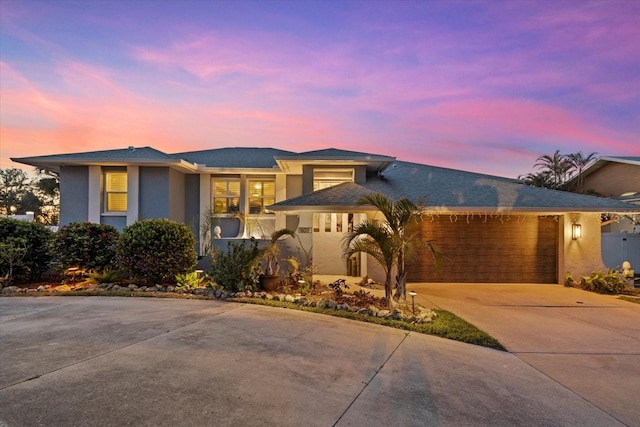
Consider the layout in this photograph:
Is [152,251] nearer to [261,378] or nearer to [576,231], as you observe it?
[261,378]

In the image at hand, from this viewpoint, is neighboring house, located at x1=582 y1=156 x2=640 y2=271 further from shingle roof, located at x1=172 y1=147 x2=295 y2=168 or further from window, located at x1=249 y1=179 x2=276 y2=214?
shingle roof, located at x1=172 y1=147 x2=295 y2=168

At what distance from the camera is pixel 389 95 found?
14.6 metres

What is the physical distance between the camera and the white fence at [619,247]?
13.3m

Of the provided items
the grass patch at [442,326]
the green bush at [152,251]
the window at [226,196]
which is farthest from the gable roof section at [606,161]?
the green bush at [152,251]

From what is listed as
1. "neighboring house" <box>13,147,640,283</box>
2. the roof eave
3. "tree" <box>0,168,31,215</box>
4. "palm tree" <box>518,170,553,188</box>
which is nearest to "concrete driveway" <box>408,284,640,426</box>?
"neighboring house" <box>13,147,640,283</box>

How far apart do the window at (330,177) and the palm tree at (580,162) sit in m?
19.0

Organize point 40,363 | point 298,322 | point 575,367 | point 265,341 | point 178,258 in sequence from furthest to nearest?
point 178,258, point 298,322, point 265,341, point 575,367, point 40,363

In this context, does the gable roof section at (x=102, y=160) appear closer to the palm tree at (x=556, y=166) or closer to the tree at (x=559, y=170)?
the tree at (x=559, y=170)

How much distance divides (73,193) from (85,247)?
5083 mm

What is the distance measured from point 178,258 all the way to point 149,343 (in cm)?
476

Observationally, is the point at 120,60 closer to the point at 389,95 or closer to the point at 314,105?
the point at 314,105

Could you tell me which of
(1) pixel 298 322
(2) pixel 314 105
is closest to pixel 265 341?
(1) pixel 298 322

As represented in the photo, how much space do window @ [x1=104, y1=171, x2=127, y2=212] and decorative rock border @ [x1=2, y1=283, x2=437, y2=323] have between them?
5094 millimetres

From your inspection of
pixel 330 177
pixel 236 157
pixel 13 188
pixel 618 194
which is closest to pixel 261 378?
pixel 330 177
